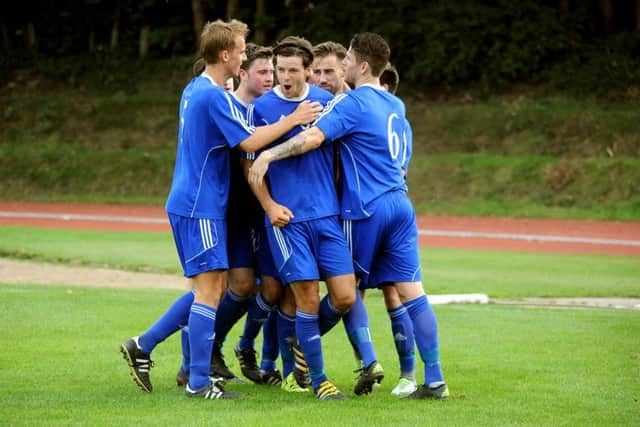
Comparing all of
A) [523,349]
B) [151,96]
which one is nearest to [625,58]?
[151,96]

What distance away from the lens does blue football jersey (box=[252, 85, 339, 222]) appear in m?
7.50

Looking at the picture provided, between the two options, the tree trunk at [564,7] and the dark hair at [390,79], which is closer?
the dark hair at [390,79]

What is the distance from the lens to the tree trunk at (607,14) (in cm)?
3622

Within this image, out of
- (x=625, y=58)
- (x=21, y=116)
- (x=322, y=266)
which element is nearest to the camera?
(x=322, y=266)

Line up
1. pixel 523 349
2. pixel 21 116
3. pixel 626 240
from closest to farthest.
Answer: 1. pixel 523 349
2. pixel 626 240
3. pixel 21 116

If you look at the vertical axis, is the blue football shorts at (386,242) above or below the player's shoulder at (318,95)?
below

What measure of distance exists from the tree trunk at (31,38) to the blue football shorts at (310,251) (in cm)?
3772

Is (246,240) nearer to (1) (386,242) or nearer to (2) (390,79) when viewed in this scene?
(1) (386,242)

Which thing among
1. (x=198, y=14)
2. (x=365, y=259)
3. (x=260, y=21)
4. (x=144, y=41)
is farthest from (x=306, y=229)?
(x=144, y=41)

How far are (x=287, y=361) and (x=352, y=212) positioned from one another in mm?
1372

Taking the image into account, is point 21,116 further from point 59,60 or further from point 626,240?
point 626,240

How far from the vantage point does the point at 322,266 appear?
24.7 feet

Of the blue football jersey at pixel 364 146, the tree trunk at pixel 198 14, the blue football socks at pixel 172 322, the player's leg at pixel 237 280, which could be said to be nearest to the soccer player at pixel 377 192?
the blue football jersey at pixel 364 146

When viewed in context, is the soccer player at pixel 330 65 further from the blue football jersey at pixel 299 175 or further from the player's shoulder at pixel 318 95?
the blue football jersey at pixel 299 175
